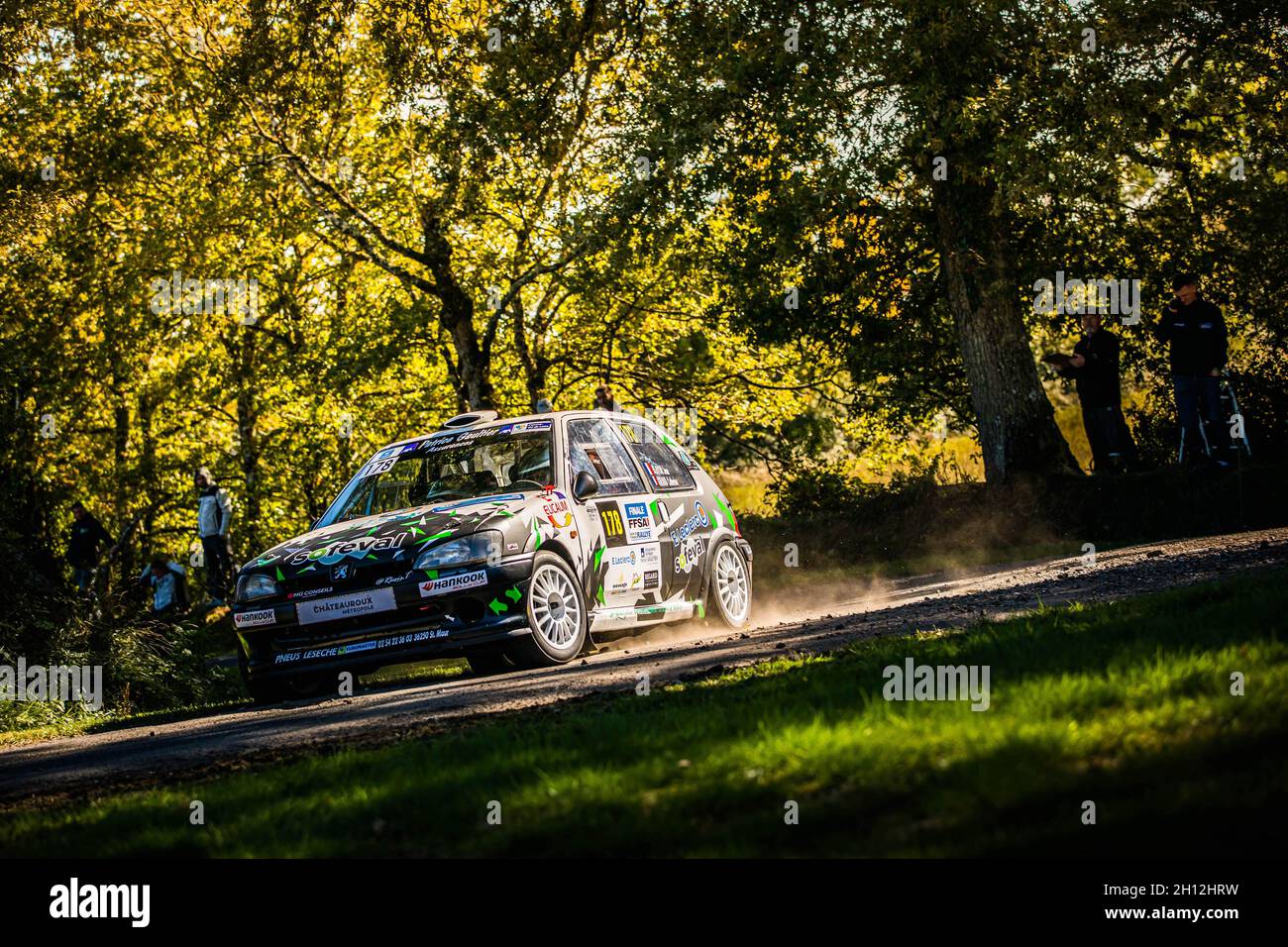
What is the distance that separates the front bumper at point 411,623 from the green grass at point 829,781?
3132mm

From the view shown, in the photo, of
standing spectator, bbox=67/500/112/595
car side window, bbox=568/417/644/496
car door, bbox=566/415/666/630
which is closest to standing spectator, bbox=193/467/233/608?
standing spectator, bbox=67/500/112/595

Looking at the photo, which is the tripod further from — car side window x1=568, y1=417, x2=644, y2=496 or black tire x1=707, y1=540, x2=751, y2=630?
car side window x1=568, y1=417, x2=644, y2=496

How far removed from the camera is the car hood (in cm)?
1031

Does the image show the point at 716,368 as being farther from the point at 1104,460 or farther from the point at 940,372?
the point at 1104,460

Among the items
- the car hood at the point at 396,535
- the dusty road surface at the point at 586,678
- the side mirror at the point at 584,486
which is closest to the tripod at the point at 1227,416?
the dusty road surface at the point at 586,678

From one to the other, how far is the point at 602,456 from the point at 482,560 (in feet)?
7.52

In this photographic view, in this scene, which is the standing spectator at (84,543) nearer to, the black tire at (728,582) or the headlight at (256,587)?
the black tire at (728,582)

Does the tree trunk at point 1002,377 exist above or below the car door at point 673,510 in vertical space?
above

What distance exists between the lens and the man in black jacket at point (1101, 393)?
18.4 meters

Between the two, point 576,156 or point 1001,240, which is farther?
point 576,156
